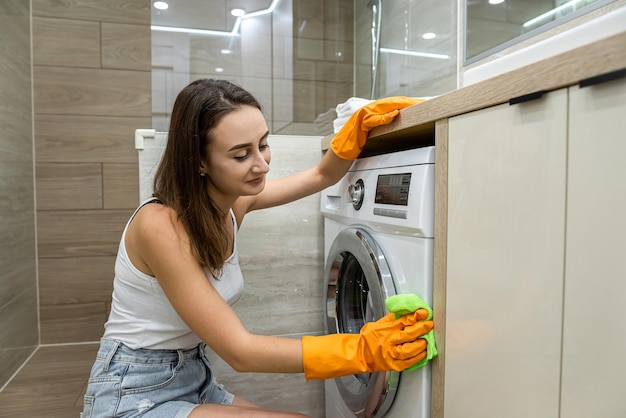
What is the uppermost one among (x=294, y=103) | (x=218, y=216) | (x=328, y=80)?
(x=328, y=80)

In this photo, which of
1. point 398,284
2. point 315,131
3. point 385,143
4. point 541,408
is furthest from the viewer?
point 315,131

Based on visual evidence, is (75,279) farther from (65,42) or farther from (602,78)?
(602,78)

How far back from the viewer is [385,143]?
131 cm

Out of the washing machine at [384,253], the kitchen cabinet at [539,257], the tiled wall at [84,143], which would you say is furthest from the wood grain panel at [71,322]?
Result: the kitchen cabinet at [539,257]

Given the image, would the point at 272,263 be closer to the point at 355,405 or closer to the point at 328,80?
the point at 355,405

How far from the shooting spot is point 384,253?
105cm

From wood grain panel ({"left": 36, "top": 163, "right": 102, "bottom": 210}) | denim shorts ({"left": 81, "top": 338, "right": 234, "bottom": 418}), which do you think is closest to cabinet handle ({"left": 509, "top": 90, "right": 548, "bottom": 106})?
denim shorts ({"left": 81, "top": 338, "right": 234, "bottom": 418})

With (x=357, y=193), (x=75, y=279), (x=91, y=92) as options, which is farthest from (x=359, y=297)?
(x=91, y=92)

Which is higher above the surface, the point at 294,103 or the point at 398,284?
the point at 294,103

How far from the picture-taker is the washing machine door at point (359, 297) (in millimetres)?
A: 1023

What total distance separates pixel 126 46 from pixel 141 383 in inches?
79.0

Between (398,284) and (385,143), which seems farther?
(385,143)

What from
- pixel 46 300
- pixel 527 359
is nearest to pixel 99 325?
pixel 46 300

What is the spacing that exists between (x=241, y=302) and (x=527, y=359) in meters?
1.10
